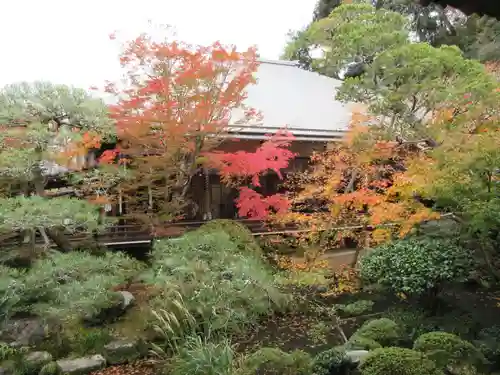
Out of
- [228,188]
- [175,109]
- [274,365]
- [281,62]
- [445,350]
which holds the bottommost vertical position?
[274,365]

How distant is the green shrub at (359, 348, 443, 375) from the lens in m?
4.42

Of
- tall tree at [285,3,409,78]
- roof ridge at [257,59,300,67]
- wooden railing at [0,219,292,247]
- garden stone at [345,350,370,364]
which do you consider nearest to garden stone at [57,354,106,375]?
garden stone at [345,350,370,364]

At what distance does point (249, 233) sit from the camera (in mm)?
8969

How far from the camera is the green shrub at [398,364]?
174 inches

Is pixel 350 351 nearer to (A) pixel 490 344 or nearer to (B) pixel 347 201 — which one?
(A) pixel 490 344

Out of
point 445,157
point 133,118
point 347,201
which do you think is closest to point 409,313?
point 445,157

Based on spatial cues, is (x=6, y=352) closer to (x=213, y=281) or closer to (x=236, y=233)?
(x=213, y=281)

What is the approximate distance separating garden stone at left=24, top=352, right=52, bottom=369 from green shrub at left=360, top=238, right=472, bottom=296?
16.3 ft

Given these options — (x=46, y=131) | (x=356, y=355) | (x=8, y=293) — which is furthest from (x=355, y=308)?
(x=46, y=131)

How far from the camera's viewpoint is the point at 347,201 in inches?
403

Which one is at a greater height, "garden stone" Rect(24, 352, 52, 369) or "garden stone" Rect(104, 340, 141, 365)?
"garden stone" Rect(24, 352, 52, 369)

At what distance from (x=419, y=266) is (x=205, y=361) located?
3.67 m

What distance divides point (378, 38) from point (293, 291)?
5456 millimetres

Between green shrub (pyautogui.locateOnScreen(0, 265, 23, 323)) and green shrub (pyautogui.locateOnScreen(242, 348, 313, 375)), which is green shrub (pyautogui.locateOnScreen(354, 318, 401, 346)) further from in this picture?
green shrub (pyautogui.locateOnScreen(0, 265, 23, 323))
